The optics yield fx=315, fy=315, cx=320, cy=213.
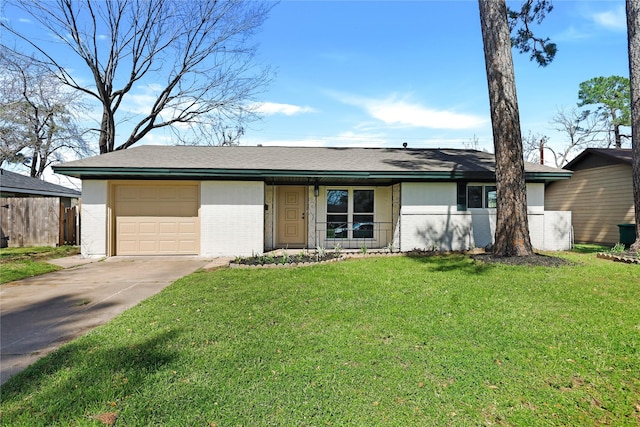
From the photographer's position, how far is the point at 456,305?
458 cm

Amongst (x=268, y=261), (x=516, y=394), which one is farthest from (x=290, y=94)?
(x=516, y=394)

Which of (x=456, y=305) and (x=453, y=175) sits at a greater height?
(x=453, y=175)

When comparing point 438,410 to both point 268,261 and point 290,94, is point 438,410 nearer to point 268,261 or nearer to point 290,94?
point 268,261

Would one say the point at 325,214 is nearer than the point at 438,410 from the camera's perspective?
No

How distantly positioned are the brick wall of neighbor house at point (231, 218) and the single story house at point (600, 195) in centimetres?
1364

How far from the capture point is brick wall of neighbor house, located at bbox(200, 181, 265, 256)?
965 cm

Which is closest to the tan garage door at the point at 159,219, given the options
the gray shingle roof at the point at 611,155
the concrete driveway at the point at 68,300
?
the concrete driveway at the point at 68,300

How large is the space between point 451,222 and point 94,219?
11.0 m

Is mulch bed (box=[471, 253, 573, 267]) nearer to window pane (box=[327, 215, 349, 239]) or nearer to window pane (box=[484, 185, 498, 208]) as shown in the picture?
window pane (box=[484, 185, 498, 208])

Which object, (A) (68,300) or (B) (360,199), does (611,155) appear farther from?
(A) (68,300)

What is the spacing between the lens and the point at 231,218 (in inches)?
382

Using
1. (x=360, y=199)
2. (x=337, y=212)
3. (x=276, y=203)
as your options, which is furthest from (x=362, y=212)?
(x=276, y=203)

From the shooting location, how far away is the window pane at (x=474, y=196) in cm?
1033

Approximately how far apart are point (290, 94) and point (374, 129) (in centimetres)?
985
